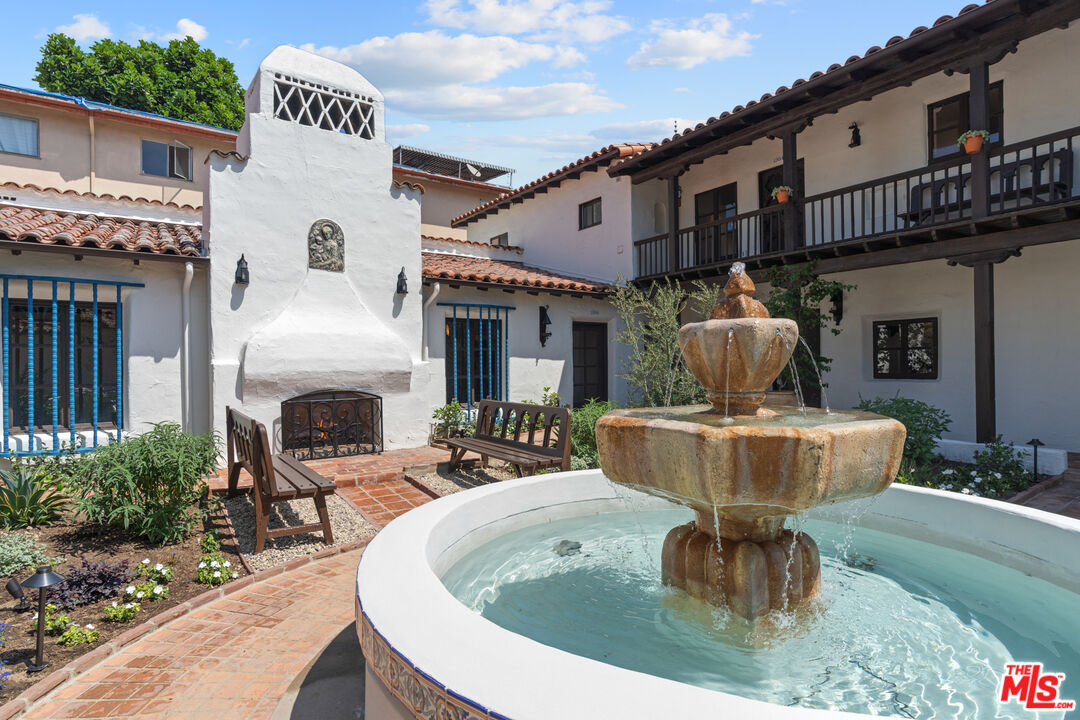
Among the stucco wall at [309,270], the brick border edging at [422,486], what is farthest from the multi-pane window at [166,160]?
the brick border edging at [422,486]

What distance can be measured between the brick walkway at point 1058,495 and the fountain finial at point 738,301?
4.50 meters

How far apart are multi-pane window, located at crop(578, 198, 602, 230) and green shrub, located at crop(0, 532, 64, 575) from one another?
37.6ft

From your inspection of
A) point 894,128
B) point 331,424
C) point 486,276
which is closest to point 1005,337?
point 894,128

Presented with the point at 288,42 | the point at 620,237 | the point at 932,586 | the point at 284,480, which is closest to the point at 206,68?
the point at 288,42

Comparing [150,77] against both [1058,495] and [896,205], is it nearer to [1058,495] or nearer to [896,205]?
[896,205]

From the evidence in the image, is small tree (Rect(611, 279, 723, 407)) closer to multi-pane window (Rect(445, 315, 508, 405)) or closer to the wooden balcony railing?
the wooden balcony railing

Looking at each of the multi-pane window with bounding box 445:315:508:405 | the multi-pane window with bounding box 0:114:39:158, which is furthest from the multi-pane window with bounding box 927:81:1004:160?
the multi-pane window with bounding box 0:114:39:158

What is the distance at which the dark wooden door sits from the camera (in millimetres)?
12344

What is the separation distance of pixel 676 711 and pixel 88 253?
26.9 feet

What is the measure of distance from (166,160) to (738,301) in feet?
53.3

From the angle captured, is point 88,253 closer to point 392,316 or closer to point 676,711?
point 392,316

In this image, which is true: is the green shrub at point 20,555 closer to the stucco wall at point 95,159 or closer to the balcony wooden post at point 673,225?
the balcony wooden post at point 673,225

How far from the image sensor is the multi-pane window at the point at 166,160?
14.2 meters

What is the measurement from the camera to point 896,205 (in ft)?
28.2
